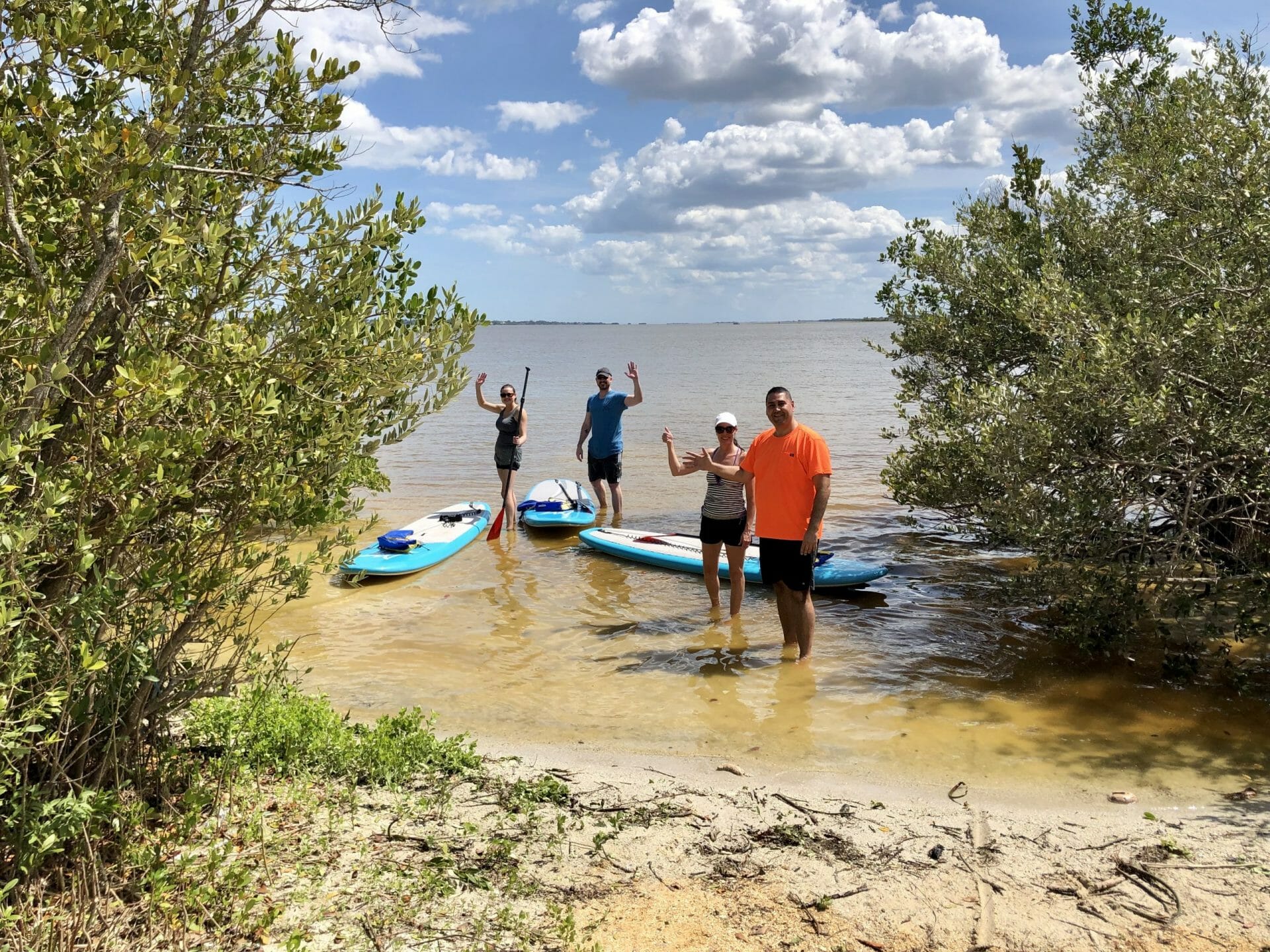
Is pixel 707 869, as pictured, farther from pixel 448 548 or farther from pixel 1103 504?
pixel 448 548

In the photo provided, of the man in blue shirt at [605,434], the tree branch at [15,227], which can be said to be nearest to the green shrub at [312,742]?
the tree branch at [15,227]

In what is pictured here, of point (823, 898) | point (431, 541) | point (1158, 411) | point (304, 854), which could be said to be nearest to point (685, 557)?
point (431, 541)

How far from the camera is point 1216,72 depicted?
24.0 feet

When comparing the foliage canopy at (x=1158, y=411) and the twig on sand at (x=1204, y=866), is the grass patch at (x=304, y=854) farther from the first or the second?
the foliage canopy at (x=1158, y=411)

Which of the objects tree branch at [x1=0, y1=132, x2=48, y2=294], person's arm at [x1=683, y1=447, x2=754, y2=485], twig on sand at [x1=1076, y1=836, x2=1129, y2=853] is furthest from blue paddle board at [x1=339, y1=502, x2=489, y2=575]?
twig on sand at [x1=1076, y1=836, x2=1129, y2=853]

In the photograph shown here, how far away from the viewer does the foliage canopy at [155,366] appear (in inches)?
107

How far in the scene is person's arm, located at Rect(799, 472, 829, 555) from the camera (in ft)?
21.9

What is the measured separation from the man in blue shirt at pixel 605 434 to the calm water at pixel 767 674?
0.90m

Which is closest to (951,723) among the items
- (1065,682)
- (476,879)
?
(1065,682)

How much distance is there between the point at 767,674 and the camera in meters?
7.14

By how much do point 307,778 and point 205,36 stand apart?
343cm

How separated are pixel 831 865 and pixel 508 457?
28.8 ft

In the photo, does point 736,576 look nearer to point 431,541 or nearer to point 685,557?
point 685,557

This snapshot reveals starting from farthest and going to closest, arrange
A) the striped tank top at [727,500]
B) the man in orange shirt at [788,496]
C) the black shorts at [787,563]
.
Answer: the striped tank top at [727,500] < the black shorts at [787,563] < the man in orange shirt at [788,496]
